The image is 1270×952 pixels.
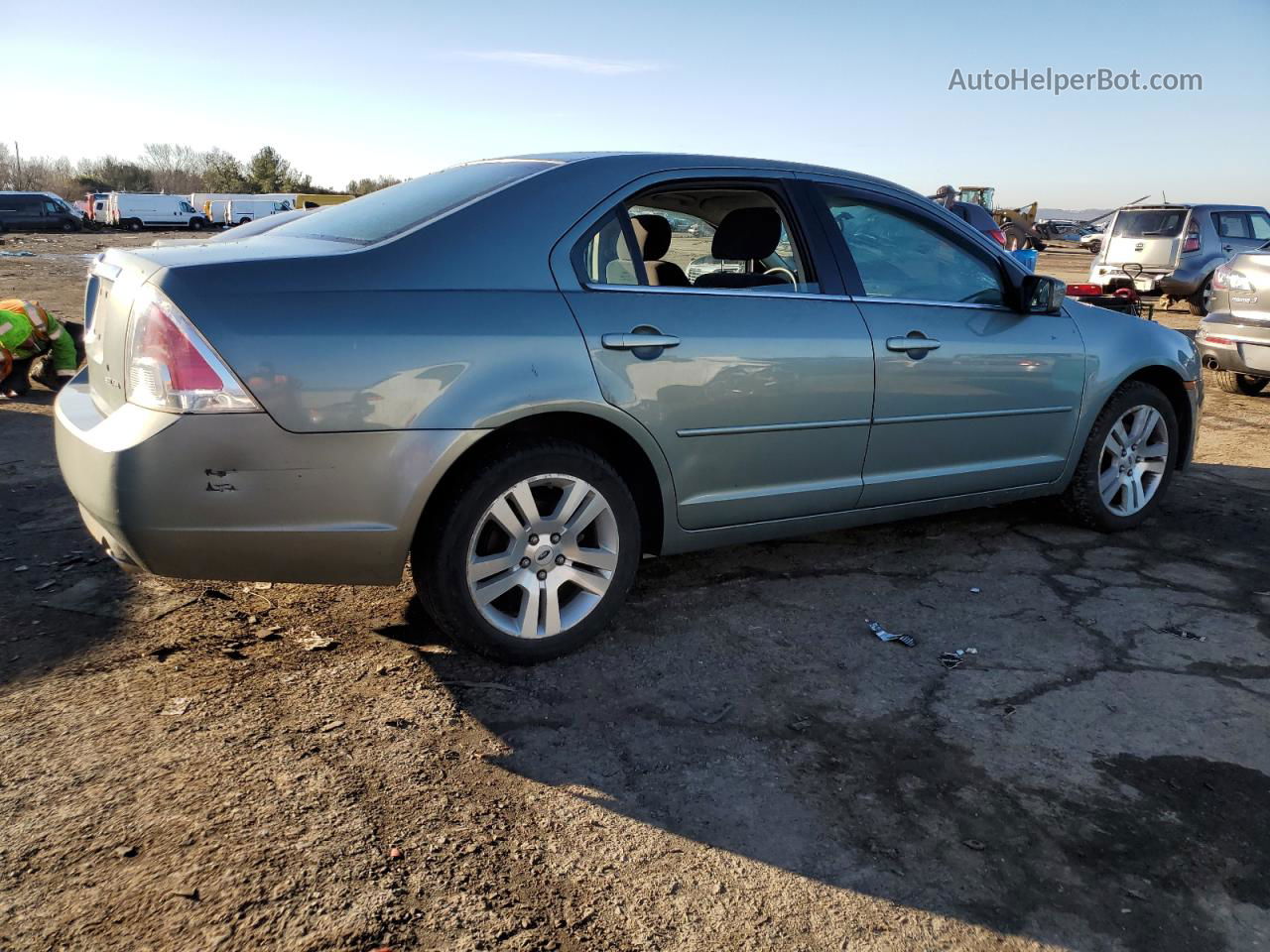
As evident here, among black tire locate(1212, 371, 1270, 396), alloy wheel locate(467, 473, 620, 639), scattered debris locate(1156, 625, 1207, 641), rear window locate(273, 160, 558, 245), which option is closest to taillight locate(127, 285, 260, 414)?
rear window locate(273, 160, 558, 245)

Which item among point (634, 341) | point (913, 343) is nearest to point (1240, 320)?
point (913, 343)

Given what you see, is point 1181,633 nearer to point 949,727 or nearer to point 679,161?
point 949,727

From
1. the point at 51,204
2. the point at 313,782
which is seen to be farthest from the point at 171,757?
the point at 51,204

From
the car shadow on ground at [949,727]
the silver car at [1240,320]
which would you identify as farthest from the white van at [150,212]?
the car shadow on ground at [949,727]

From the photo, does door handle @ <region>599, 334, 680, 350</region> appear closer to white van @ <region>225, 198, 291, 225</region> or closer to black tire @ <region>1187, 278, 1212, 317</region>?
black tire @ <region>1187, 278, 1212, 317</region>

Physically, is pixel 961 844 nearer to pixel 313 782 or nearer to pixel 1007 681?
pixel 1007 681

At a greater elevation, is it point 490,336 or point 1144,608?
point 490,336

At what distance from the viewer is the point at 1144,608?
387 cm

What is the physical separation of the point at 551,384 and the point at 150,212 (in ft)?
182

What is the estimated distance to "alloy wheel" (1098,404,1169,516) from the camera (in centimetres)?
473

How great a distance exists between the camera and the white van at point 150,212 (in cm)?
4972

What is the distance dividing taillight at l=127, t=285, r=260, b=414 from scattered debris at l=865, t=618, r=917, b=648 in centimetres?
225

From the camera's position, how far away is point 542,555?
3.12 meters

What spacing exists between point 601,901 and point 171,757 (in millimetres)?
1236
